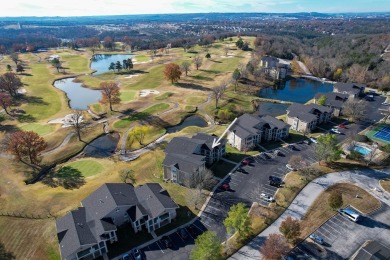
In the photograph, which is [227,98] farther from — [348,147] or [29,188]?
[29,188]

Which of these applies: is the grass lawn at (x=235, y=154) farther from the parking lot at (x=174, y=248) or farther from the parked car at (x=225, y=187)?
the parking lot at (x=174, y=248)

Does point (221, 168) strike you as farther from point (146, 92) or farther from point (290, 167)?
point (146, 92)

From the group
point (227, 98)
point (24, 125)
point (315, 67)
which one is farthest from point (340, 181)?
point (315, 67)

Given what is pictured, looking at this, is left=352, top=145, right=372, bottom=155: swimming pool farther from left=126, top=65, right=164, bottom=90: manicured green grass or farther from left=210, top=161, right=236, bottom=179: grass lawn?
left=126, top=65, right=164, bottom=90: manicured green grass

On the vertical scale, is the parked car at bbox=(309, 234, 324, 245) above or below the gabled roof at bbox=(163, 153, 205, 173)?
below

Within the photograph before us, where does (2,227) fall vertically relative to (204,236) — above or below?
below

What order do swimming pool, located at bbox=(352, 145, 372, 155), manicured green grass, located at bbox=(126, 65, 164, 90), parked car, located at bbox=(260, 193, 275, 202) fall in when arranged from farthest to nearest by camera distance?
1. manicured green grass, located at bbox=(126, 65, 164, 90)
2. swimming pool, located at bbox=(352, 145, 372, 155)
3. parked car, located at bbox=(260, 193, 275, 202)

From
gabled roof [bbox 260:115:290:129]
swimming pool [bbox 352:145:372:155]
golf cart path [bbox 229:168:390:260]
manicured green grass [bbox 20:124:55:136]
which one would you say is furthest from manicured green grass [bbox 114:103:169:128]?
swimming pool [bbox 352:145:372:155]
